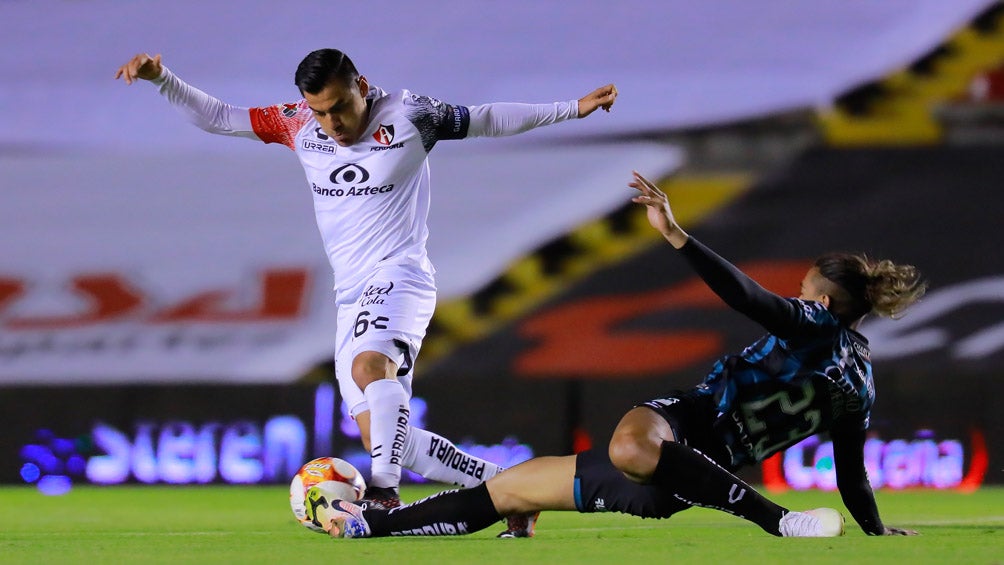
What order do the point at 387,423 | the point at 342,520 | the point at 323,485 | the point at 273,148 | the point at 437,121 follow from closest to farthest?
1. the point at 342,520
2. the point at 323,485
3. the point at 387,423
4. the point at 437,121
5. the point at 273,148

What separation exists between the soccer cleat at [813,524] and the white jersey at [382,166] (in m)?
1.92

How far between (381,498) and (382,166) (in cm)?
134

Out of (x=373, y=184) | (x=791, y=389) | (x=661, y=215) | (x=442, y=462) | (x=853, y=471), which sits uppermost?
(x=373, y=184)

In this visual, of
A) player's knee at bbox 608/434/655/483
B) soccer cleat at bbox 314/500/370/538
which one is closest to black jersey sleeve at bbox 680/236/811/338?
player's knee at bbox 608/434/655/483

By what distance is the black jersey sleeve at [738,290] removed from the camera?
13.5 feet

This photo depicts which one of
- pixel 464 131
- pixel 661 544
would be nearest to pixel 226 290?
pixel 464 131

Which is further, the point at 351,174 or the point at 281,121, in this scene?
the point at 281,121

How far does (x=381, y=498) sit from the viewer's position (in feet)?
16.9

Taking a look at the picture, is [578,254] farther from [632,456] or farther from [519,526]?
[632,456]

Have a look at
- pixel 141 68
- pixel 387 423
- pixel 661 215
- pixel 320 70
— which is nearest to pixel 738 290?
pixel 661 215

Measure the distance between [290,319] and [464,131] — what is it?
533 centimetres

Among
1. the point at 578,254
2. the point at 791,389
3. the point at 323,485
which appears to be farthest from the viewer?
the point at 578,254

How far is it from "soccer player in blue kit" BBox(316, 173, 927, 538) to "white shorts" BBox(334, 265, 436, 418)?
878 millimetres

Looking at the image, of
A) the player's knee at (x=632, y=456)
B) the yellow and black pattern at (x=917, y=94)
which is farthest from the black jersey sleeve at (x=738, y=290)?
the yellow and black pattern at (x=917, y=94)
